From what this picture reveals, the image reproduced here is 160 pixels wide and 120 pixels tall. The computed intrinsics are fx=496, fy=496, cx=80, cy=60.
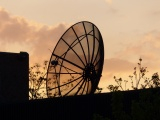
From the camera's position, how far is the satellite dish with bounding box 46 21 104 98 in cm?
2956

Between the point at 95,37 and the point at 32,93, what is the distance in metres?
29.2

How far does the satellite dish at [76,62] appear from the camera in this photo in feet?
97.0

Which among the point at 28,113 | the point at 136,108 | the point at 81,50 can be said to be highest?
the point at 81,50

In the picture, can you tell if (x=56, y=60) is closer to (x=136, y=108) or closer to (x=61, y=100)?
(x=61, y=100)

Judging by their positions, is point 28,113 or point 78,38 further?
point 78,38

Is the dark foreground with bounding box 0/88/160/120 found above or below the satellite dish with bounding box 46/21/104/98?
below

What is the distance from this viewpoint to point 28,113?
23.5 metres

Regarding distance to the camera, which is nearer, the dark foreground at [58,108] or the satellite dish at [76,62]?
the dark foreground at [58,108]

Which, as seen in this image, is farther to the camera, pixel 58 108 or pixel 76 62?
pixel 76 62

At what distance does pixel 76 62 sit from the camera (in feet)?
98.0

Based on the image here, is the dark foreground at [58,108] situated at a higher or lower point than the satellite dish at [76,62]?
lower

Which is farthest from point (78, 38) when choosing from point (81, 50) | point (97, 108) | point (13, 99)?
point (13, 99)

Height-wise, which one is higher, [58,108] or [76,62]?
[76,62]

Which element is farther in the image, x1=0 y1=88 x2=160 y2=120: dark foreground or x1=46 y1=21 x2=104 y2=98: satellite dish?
x1=46 y1=21 x2=104 y2=98: satellite dish
